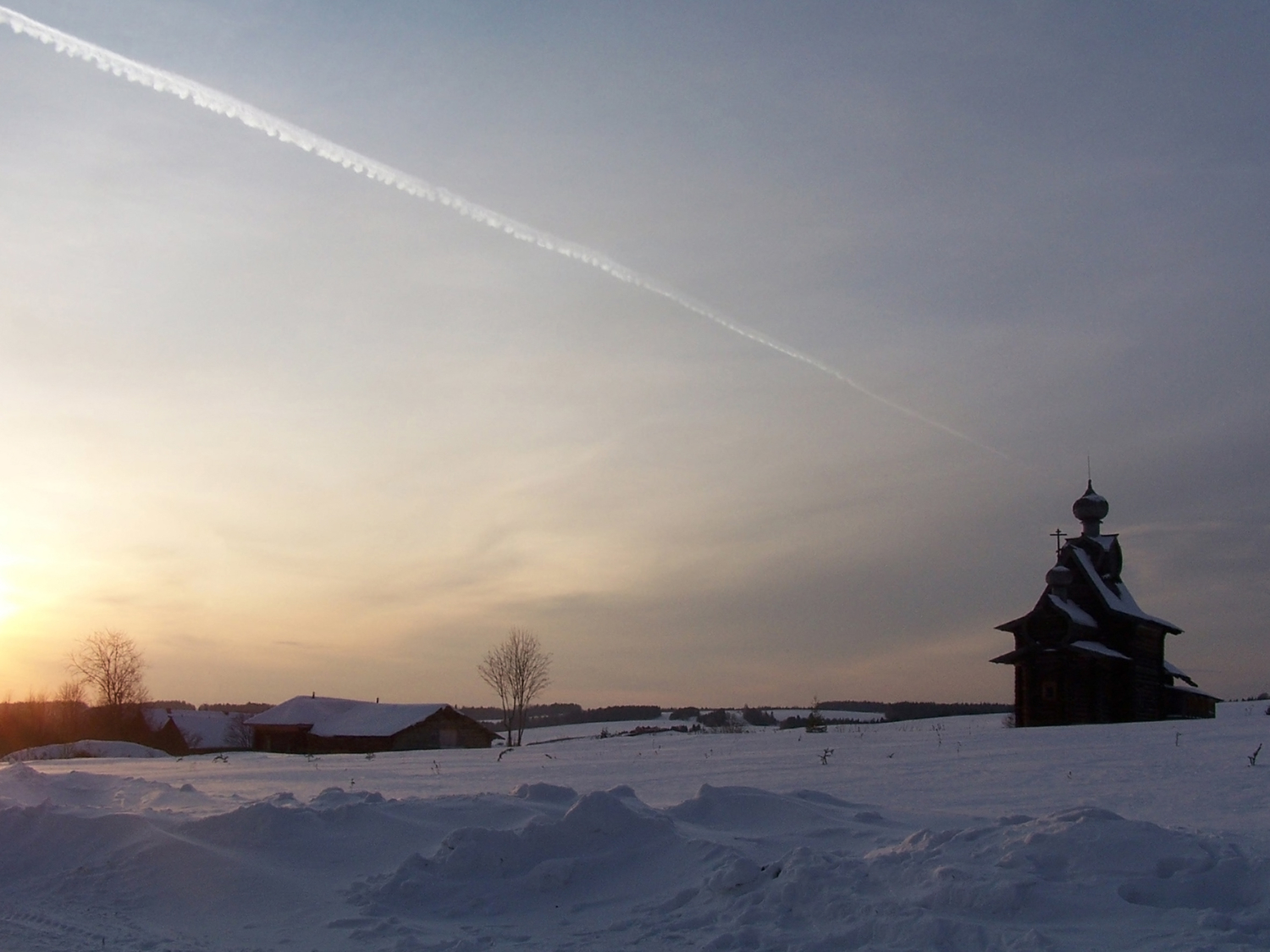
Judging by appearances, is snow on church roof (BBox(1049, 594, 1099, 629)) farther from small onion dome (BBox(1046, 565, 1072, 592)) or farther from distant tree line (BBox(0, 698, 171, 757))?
distant tree line (BBox(0, 698, 171, 757))

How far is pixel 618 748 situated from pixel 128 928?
2102 centimetres

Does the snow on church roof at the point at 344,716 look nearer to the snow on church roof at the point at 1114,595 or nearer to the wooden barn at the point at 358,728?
the wooden barn at the point at 358,728

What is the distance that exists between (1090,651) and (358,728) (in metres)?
41.3

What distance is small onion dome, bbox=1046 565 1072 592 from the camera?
39.2 m

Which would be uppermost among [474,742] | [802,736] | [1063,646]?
[1063,646]

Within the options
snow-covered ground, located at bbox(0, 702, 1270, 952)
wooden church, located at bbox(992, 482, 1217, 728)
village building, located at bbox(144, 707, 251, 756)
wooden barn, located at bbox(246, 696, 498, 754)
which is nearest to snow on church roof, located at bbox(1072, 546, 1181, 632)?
wooden church, located at bbox(992, 482, 1217, 728)

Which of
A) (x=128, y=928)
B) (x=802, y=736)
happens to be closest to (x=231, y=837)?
(x=128, y=928)

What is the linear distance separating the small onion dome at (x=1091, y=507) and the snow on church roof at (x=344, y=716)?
36941mm

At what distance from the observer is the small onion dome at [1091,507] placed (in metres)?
42.7

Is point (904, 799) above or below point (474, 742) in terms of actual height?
above

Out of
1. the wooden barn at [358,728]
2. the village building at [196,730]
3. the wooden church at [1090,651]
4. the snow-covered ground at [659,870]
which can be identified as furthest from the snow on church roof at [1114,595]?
the village building at [196,730]

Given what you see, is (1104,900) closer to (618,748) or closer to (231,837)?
(231,837)

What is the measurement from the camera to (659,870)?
30.1 ft

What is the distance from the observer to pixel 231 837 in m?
10.6
